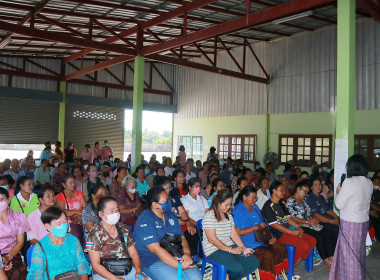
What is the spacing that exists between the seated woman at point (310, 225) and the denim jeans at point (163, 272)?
7.05 feet

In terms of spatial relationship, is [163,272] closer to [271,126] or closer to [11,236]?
[11,236]

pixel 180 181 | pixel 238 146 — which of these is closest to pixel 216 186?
pixel 180 181

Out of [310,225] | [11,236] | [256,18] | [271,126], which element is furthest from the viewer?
[271,126]

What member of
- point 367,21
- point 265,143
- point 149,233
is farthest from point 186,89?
point 149,233

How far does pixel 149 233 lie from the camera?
3301mm

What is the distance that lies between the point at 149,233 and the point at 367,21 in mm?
10974

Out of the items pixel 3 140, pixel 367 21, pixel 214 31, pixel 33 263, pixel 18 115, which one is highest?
pixel 367 21

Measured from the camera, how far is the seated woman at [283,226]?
15.0ft

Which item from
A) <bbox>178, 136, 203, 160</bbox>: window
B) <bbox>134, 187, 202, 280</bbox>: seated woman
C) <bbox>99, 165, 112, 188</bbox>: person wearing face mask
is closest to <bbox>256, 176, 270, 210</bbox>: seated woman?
<bbox>134, 187, 202, 280</bbox>: seated woman

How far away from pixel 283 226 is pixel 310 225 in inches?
26.3

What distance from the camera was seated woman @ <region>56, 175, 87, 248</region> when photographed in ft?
14.9

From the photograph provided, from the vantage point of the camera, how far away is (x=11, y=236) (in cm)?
351

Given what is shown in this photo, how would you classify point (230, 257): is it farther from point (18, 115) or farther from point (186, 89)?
point (186, 89)

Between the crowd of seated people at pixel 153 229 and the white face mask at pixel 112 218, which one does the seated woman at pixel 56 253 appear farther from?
the white face mask at pixel 112 218
